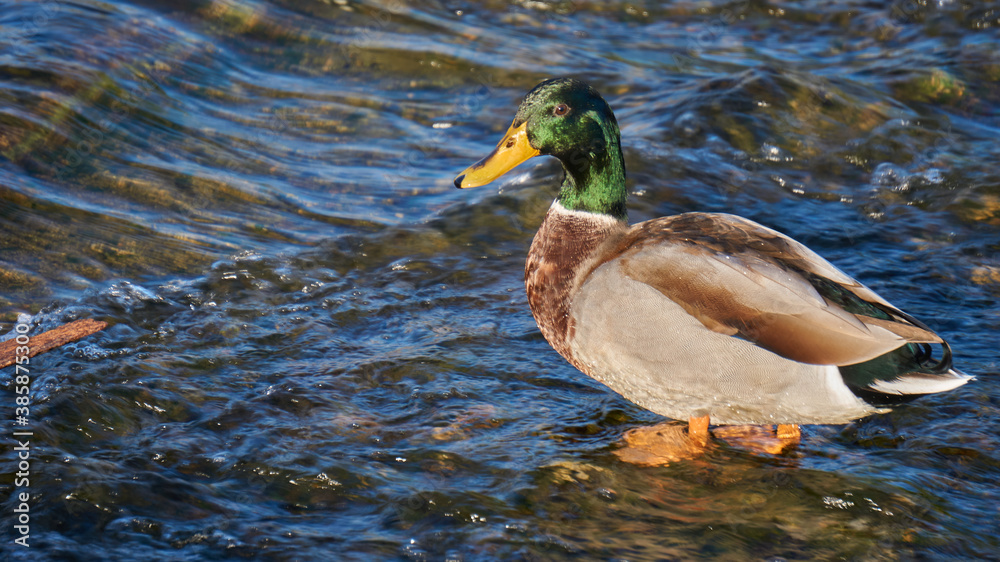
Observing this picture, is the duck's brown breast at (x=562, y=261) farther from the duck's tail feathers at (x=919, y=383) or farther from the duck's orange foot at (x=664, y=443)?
the duck's tail feathers at (x=919, y=383)

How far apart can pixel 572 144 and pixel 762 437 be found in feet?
5.03

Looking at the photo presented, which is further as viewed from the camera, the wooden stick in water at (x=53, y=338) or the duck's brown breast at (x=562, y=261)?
the wooden stick in water at (x=53, y=338)

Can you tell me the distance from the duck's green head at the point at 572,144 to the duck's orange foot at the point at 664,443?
101 cm

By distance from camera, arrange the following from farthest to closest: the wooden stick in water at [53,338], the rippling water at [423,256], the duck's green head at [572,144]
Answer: the wooden stick in water at [53,338], the duck's green head at [572,144], the rippling water at [423,256]

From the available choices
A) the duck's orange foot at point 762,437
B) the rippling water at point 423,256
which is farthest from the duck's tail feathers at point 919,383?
the duck's orange foot at point 762,437

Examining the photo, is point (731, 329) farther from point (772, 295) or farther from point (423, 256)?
point (423, 256)

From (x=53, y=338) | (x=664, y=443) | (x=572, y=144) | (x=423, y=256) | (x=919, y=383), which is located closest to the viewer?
(x=919, y=383)

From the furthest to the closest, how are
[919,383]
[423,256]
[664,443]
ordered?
[423,256] → [664,443] → [919,383]

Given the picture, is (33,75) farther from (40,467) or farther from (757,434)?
(757,434)

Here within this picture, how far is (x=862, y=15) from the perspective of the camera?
9.09 meters

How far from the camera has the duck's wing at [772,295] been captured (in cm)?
335

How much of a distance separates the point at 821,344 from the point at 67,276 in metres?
3.96

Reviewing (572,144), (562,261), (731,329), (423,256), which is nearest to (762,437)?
(731,329)

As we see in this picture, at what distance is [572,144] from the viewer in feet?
13.2
